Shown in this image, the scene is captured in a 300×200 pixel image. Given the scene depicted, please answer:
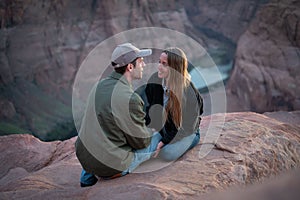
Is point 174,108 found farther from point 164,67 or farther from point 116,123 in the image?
point 116,123

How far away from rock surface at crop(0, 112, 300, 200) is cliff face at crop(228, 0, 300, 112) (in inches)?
262

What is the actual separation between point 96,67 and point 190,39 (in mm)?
7875

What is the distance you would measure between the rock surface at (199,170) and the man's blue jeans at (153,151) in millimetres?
65

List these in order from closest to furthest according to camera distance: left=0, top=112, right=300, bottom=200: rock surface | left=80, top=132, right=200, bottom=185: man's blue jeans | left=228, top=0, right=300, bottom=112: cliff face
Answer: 1. left=0, top=112, right=300, bottom=200: rock surface
2. left=80, top=132, right=200, bottom=185: man's blue jeans
3. left=228, top=0, right=300, bottom=112: cliff face

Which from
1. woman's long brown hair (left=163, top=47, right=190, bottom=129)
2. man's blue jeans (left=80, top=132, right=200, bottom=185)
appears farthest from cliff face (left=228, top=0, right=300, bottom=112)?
woman's long brown hair (left=163, top=47, right=190, bottom=129)

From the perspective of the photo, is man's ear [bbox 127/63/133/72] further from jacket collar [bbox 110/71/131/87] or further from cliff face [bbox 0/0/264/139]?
cliff face [bbox 0/0/264/139]

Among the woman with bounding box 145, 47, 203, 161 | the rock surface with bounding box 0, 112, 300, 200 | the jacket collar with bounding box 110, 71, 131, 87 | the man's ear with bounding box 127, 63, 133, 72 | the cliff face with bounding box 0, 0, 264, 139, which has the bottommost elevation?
the cliff face with bounding box 0, 0, 264, 139

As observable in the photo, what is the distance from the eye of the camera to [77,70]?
1678cm

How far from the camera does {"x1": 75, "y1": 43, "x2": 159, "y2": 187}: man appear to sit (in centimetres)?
272

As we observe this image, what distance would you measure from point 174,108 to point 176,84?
8.5 inches

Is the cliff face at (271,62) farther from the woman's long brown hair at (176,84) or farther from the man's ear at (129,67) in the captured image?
the man's ear at (129,67)

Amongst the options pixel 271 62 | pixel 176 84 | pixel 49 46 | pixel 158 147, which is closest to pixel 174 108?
pixel 176 84

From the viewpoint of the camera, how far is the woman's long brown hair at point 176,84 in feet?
10.4

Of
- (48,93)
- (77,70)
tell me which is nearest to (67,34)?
(77,70)
